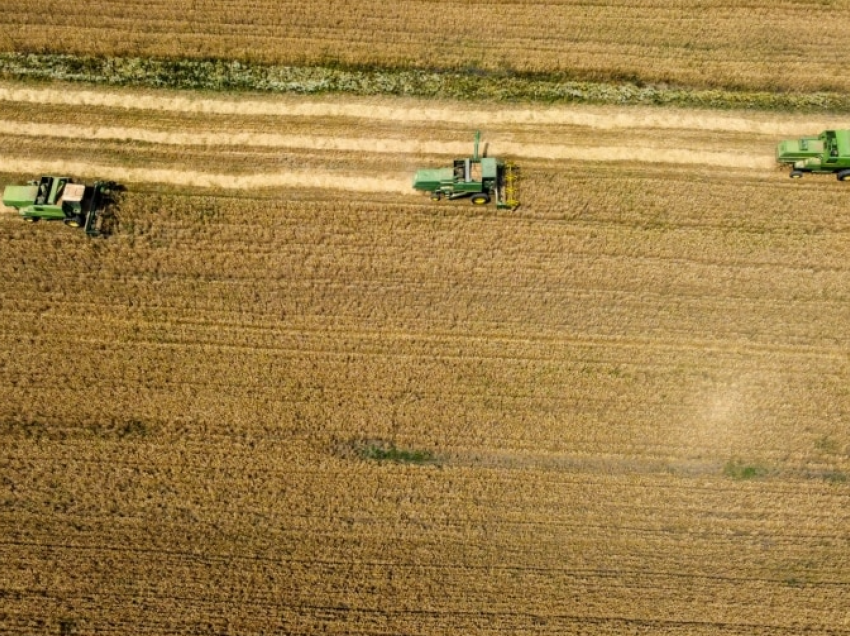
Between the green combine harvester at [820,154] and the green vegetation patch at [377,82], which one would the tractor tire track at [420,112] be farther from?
the green combine harvester at [820,154]

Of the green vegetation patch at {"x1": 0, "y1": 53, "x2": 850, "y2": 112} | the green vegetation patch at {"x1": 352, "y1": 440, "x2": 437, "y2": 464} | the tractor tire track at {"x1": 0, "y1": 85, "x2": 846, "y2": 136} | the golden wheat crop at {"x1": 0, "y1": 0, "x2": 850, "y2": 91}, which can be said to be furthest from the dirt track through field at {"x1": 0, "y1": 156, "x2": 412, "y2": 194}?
the green vegetation patch at {"x1": 352, "y1": 440, "x2": 437, "y2": 464}

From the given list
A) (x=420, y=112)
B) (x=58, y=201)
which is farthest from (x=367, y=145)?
(x=58, y=201)

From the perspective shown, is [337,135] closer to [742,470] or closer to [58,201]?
[58,201]

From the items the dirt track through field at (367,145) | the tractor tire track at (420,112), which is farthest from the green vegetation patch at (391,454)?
the tractor tire track at (420,112)

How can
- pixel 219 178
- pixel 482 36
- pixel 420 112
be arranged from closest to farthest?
pixel 219 178 < pixel 420 112 < pixel 482 36

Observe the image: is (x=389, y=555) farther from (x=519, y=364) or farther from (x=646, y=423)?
(x=646, y=423)
